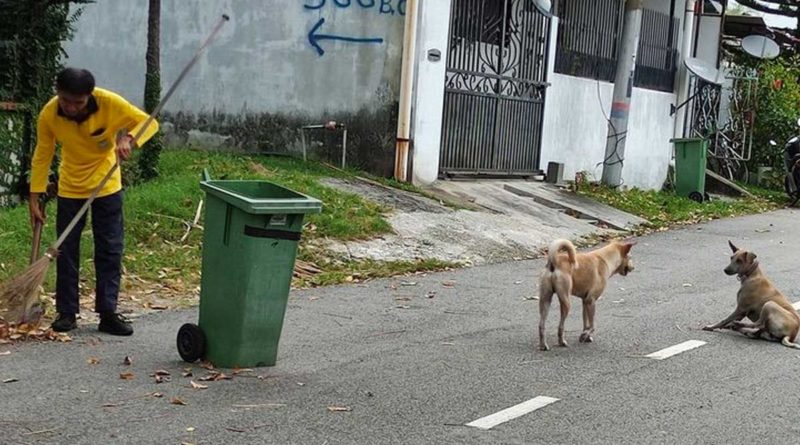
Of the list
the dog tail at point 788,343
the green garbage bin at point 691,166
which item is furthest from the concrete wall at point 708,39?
the dog tail at point 788,343

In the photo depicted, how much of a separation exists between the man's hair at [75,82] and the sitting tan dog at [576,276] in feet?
10.1

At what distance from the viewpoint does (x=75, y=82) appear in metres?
6.64

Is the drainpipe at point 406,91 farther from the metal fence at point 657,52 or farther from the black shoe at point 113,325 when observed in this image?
the black shoe at point 113,325

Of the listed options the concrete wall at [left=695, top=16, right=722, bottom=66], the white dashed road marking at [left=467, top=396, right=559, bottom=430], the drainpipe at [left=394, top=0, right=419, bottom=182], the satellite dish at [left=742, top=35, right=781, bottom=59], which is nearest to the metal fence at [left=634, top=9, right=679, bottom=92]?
the satellite dish at [left=742, top=35, right=781, bottom=59]

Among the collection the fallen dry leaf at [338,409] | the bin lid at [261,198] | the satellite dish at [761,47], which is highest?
the satellite dish at [761,47]

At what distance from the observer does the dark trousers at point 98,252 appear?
709 centimetres

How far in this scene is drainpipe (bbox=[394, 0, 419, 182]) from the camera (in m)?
14.5

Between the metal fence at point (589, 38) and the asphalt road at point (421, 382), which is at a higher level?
the metal fence at point (589, 38)

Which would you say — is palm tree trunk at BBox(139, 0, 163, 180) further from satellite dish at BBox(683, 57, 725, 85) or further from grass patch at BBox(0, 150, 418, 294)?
satellite dish at BBox(683, 57, 725, 85)

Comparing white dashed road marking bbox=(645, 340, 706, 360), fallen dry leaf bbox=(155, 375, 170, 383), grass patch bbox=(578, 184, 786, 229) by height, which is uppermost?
fallen dry leaf bbox=(155, 375, 170, 383)

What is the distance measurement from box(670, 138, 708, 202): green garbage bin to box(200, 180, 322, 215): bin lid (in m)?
13.3

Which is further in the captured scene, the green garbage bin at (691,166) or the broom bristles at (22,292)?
the green garbage bin at (691,166)

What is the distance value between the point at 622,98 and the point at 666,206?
6.43 feet

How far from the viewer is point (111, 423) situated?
17.5 ft
